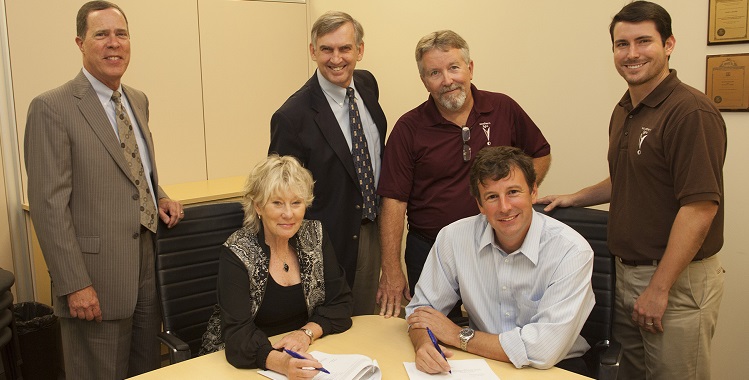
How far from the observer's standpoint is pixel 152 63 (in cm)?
399

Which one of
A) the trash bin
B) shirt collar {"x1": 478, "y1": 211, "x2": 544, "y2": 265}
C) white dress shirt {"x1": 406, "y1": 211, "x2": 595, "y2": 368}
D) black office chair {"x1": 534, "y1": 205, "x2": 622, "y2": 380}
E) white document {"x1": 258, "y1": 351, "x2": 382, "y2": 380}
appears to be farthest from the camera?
the trash bin

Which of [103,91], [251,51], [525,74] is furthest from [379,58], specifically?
[103,91]

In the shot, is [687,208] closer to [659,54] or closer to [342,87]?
[659,54]

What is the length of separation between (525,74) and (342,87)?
122cm

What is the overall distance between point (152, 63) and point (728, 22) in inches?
120

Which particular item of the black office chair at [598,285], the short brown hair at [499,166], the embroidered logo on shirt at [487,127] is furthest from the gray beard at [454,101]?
the black office chair at [598,285]

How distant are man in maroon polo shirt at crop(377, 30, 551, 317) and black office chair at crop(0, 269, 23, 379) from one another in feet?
5.57

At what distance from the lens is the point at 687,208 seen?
2107 millimetres

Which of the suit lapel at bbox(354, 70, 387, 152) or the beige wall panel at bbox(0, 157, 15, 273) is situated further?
the beige wall panel at bbox(0, 157, 15, 273)

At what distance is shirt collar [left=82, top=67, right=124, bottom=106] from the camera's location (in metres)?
2.58

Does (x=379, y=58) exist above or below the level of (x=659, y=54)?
above

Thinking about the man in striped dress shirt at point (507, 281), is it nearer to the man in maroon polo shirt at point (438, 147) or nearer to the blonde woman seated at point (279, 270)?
the blonde woman seated at point (279, 270)

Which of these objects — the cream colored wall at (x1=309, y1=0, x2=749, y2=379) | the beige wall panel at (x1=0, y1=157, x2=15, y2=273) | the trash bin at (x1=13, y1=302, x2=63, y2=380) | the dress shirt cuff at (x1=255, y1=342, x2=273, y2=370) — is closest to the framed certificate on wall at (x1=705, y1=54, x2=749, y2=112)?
the cream colored wall at (x1=309, y1=0, x2=749, y2=379)

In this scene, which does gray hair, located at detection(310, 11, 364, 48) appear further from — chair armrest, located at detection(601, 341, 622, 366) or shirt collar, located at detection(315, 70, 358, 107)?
chair armrest, located at detection(601, 341, 622, 366)
